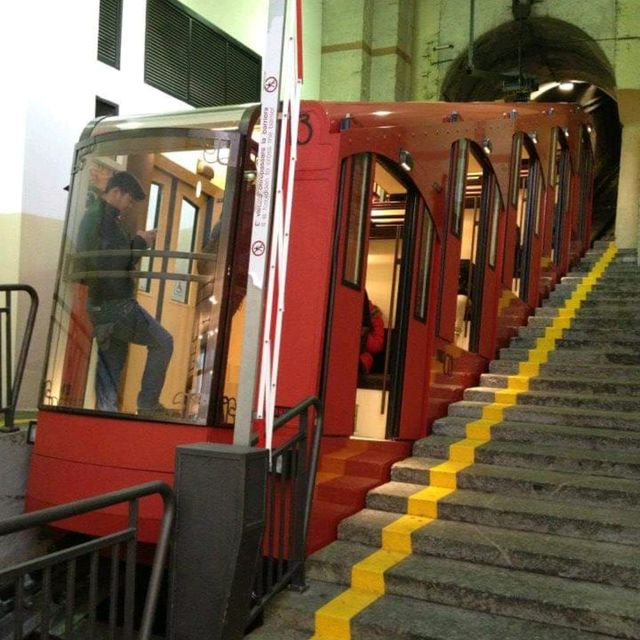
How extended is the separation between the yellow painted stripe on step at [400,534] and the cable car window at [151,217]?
2041mm

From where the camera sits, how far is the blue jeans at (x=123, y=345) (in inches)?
161

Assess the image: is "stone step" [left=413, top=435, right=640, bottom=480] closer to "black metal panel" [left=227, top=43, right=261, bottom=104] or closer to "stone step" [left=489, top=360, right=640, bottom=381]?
"stone step" [left=489, top=360, right=640, bottom=381]

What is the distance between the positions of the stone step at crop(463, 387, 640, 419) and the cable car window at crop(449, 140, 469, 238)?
4.74 ft

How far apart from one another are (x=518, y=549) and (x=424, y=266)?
2348 millimetres

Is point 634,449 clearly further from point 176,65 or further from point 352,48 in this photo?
point 352,48

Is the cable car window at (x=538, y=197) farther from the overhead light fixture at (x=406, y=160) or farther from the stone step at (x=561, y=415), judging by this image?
the overhead light fixture at (x=406, y=160)

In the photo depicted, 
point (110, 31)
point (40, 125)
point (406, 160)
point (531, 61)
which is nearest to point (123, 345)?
point (406, 160)

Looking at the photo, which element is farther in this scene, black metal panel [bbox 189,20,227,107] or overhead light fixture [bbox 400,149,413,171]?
black metal panel [bbox 189,20,227,107]

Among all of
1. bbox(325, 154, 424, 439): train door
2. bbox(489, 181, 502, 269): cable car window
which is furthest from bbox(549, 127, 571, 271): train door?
bbox(325, 154, 424, 439): train door

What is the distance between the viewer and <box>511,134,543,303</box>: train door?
8.86 m

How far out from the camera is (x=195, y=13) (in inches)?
337

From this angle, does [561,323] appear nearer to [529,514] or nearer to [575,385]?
[575,385]

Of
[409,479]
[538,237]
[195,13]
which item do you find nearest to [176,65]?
[195,13]

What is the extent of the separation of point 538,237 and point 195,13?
193 inches
